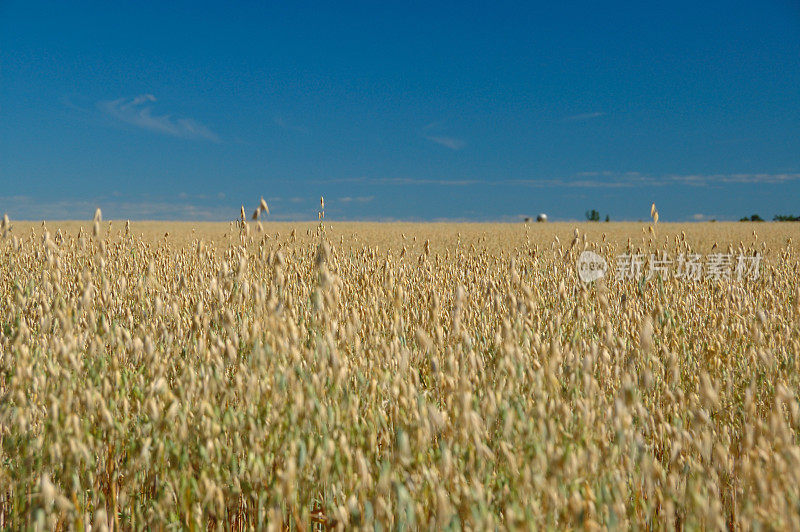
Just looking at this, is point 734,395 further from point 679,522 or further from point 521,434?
point 521,434

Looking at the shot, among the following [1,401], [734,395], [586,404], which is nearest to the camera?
[586,404]

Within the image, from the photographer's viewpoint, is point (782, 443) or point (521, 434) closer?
point (782, 443)

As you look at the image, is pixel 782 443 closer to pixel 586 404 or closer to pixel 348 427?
pixel 586 404

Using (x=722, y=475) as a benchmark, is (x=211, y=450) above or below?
above

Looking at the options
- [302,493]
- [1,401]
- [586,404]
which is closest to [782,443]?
[586,404]

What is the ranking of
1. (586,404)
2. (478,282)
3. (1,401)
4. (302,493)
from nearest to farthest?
1. (586,404)
2. (302,493)
3. (1,401)
4. (478,282)

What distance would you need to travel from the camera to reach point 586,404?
1.48 meters

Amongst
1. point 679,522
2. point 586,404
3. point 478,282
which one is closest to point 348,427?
point 586,404

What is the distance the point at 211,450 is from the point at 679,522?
165cm

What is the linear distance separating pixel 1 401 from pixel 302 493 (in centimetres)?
103

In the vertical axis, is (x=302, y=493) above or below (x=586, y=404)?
below

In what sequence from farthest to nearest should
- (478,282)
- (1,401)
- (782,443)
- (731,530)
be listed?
(478,282) → (731,530) → (1,401) → (782,443)

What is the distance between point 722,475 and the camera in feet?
6.86

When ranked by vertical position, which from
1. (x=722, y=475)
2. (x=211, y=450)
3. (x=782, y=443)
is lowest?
(x=722, y=475)
